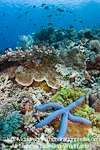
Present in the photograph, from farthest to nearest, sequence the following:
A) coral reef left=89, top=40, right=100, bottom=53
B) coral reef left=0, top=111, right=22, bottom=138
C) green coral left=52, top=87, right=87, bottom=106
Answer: coral reef left=89, top=40, right=100, bottom=53, green coral left=52, top=87, right=87, bottom=106, coral reef left=0, top=111, right=22, bottom=138

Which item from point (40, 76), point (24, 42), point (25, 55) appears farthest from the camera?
point (24, 42)

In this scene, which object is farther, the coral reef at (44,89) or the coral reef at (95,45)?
the coral reef at (95,45)

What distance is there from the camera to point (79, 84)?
402 cm

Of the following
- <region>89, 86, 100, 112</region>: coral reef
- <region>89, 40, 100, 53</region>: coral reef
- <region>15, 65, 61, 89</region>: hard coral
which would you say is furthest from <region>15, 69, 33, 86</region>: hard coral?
<region>89, 40, 100, 53</region>: coral reef

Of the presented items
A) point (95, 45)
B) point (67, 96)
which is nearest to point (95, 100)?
point (67, 96)

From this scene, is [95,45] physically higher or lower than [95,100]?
higher

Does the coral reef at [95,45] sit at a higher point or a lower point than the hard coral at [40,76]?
higher

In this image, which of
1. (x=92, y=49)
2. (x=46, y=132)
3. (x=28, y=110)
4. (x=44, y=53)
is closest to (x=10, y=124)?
(x=28, y=110)

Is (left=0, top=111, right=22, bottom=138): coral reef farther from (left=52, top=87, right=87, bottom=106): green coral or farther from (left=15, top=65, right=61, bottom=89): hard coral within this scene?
(left=15, top=65, right=61, bottom=89): hard coral

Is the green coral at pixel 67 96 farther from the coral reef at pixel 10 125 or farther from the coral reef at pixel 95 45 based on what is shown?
the coral reef at pixel 95 45

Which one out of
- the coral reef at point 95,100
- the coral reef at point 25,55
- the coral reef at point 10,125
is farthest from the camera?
the coral reef at point 25,55

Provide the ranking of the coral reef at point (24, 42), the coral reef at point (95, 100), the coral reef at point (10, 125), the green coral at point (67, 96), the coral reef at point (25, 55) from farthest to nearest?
the coral reef at point (24, 42), the coral reef at point (25, 55), the green coral at point (67, 96), the coral reef at point (95, 100), the coral reef at point (10, 125)

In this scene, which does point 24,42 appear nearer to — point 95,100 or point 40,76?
point 40,76

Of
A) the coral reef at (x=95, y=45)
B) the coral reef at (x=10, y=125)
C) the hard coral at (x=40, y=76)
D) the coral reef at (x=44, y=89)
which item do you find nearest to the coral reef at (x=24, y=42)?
the coral reef at (x=44, y=89)
